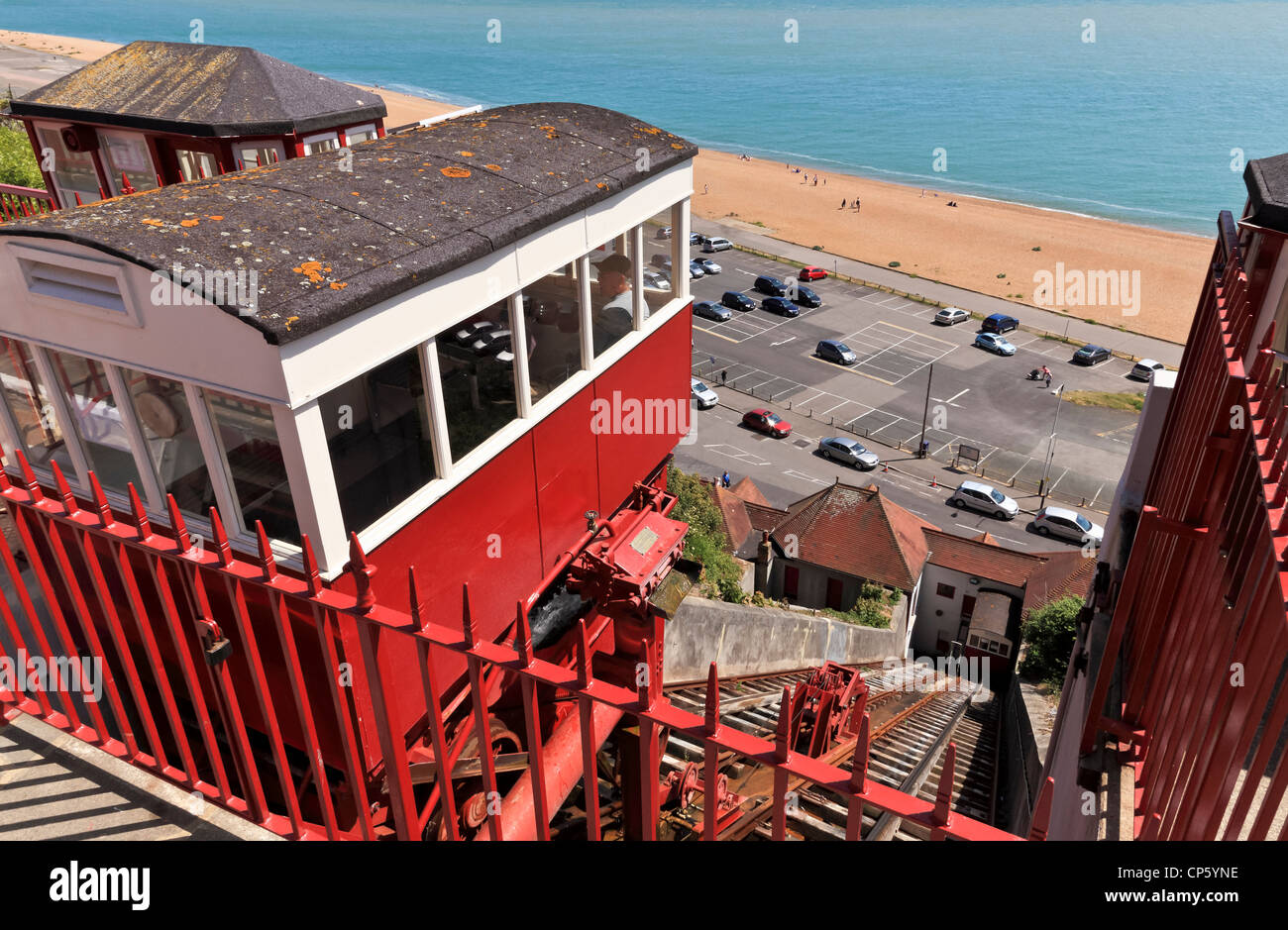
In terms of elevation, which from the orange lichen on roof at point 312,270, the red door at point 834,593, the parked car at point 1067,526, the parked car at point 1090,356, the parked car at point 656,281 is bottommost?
the red door at point 834,593

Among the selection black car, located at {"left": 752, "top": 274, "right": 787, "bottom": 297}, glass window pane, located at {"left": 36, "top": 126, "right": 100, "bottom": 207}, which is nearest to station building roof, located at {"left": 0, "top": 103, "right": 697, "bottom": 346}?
glass window pane, located at {"left": 36, "top": 126, "right": 100, "bottom": 207}

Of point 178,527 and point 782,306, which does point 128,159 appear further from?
point 782,306

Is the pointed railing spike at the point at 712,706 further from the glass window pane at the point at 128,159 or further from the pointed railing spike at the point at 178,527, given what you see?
the glass window pane at the point at 128,159

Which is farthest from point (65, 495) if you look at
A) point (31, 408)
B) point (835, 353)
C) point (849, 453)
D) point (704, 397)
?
point (835, 353)

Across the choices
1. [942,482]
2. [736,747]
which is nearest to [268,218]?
[736,747]

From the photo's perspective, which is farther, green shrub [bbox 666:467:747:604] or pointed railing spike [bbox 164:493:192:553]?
green shrub [bbox 666:467:747:604]

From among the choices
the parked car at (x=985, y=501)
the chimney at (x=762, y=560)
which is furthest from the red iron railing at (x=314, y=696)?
the parked car at (x=985, y=501)

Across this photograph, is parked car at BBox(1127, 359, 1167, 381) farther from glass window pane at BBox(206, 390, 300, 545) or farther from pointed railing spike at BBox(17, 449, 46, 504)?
pointed railing spike at BBox(17, 449, 46, 504)
